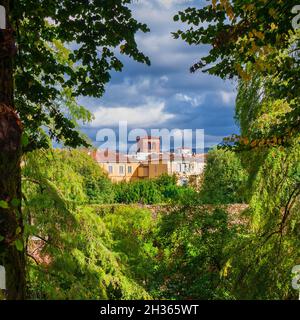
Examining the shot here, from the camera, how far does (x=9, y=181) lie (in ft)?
6.10

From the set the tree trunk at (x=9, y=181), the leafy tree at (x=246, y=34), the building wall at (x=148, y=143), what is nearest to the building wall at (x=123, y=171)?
the building wall at (x=148, y=143)

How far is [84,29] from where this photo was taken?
12.1 feet

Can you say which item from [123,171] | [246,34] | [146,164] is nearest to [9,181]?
[246,34]

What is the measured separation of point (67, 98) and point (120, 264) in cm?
267

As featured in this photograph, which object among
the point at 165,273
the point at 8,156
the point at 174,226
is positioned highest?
the point at 8,156

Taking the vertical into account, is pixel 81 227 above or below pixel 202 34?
below

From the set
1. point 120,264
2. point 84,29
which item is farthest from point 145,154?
point 84,29

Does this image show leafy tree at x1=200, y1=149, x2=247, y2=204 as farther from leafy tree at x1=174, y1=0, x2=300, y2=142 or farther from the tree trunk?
the tree trunk

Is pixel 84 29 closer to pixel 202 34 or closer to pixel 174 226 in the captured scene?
pixel 202 34

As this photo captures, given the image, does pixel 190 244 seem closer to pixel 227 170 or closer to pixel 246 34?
pixel 246 34

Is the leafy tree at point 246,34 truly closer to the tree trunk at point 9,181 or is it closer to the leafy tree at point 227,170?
the tree trunk at point 9,181

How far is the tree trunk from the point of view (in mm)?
1748

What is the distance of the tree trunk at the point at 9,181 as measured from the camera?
5.74ft

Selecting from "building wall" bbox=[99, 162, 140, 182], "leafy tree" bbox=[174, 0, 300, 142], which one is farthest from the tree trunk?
"building wall" bbox=[99, 162, 140, 182]
